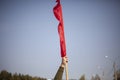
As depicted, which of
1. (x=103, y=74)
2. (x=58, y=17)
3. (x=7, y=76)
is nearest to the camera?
(x=58, y=17)

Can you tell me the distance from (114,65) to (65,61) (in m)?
29.8

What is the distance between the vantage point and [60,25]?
18.3 ft

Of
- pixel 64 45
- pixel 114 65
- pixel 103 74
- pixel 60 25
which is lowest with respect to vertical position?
pixel 103 74

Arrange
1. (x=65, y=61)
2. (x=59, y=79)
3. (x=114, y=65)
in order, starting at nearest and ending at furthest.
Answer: (x=59, y=79), (x=65, y=61), (x=114, y=65)

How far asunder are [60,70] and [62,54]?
1.03 meters

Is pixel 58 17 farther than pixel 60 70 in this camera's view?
Yes

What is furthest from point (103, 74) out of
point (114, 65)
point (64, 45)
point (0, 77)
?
point (64, 45)

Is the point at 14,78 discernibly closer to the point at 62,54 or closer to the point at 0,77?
the point at 0,77

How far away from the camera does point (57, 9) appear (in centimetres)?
569

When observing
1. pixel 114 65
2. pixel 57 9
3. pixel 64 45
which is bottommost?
pixel 114 65

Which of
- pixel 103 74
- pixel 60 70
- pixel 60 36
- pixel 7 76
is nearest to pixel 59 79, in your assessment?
pixel 60 70

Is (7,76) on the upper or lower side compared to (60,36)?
lower

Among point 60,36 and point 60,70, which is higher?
point 60,36

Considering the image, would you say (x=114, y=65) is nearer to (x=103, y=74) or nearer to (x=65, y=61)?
(x=103, y=74)
